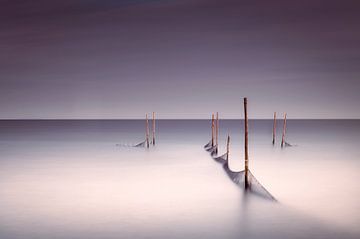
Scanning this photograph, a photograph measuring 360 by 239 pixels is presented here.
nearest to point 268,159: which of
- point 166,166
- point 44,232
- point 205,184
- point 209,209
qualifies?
Answer: point 166,166

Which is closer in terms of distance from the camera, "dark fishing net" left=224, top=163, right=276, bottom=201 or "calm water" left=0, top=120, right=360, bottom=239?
"calm water" left=0, top=120, right=360, bottom=239

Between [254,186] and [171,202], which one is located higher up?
[254,186]

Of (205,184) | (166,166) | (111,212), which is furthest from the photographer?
(166,166)

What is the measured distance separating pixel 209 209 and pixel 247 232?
1.88 metres

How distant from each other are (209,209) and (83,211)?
320 centimetres

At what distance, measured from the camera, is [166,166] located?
67.1 feet

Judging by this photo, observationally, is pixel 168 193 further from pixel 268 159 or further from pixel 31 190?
pixel 268 159

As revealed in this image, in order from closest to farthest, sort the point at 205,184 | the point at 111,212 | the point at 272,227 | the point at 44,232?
the point at 44,232
the point at 272,227
the point at 111,212
the point at 205,184

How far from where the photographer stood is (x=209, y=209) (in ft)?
35.4

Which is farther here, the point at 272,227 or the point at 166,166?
the point at 166,166

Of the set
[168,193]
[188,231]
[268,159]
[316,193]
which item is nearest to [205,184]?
[168,193]

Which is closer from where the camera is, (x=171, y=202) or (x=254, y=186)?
(x=171, y=202)

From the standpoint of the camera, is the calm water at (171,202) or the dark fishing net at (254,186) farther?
the dark fishing net at (254,186)

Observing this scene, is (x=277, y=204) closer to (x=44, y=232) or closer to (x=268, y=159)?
(x=44, y=232)
